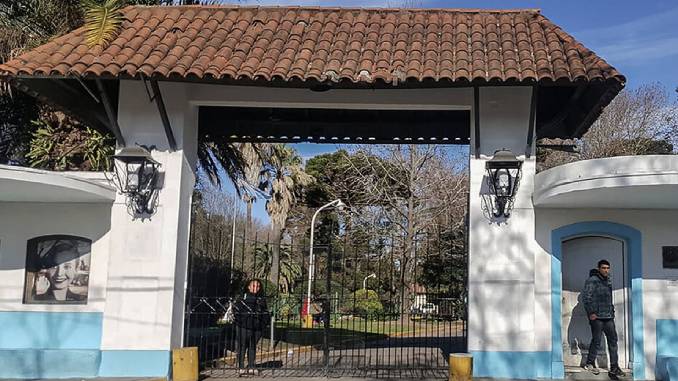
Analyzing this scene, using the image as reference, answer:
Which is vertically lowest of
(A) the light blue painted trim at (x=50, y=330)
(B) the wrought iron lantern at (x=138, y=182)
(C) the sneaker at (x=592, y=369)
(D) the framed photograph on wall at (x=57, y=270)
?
(C) the sneaker at (x=592, y=369)

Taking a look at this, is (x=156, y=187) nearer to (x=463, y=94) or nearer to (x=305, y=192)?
(x=463, y=94)

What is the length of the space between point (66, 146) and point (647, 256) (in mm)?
12675

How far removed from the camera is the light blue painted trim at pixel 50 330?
11070mm

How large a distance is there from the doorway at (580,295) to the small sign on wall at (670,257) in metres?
0.55

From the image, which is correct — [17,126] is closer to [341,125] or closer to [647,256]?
[341,125]

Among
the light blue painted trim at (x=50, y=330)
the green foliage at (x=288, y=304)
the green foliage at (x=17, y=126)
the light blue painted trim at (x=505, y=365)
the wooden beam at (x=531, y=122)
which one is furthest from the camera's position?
the green foliage at (x=17, y=126)

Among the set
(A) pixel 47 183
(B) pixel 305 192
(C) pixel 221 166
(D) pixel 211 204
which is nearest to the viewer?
(A) pixel 47 183

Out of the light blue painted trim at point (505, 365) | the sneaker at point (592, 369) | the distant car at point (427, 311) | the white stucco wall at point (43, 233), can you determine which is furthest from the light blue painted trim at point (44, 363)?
the sneaker at point (592, 369)

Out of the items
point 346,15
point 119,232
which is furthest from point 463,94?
point 119,232

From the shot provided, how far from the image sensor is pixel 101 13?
37.5 ft

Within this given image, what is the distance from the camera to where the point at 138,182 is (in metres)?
10.9

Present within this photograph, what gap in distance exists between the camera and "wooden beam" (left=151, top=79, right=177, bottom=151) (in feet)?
34.5

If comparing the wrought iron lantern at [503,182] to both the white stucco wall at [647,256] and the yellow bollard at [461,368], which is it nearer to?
the white stucco wall at [647,256]

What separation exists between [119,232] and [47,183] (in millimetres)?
1484
